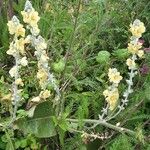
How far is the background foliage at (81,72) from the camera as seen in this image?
2.13 meters

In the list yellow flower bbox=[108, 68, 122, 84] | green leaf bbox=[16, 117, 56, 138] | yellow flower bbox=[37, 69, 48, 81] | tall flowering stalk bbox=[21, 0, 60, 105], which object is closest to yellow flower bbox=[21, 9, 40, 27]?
tall flowering stalk bbox=[21, 0, 60, 105]

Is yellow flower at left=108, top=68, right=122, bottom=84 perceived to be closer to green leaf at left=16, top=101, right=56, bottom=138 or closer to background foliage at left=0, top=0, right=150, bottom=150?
background foliage at left=0, top=0, right=150, bottom=150

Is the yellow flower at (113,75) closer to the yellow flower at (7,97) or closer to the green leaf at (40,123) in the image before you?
the green leaf at (40,123)

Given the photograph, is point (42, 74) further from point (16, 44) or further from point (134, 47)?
point (134, 47)

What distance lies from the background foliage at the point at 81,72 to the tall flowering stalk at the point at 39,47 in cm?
11

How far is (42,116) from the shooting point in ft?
7.11

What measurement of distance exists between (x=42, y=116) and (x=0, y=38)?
72 cm

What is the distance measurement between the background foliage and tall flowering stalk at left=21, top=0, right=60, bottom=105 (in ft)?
0.35

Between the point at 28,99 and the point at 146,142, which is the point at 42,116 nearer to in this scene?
the point at 28,99

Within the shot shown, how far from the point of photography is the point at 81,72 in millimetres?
2383

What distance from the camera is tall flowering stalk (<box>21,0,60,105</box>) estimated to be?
5.96ft

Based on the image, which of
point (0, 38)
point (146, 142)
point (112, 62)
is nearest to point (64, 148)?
point (146, 142)

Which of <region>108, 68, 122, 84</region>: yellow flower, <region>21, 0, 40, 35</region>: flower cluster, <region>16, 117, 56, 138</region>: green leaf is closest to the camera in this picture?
<region>21, 0, 40, 35</region>: flower cluster

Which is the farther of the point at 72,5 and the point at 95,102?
the point at 72,5
